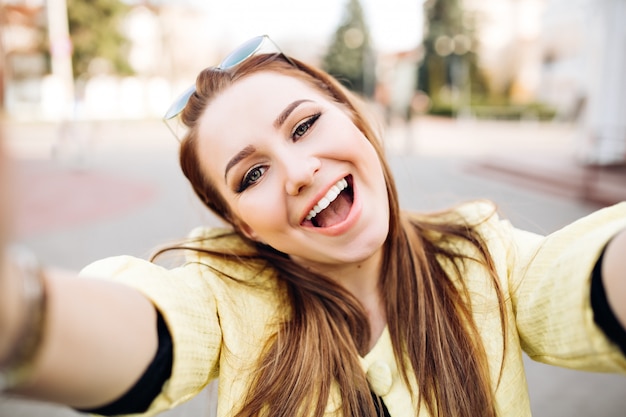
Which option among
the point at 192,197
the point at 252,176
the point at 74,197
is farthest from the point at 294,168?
the point at 74,197

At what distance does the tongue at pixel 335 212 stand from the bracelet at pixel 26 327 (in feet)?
2.54

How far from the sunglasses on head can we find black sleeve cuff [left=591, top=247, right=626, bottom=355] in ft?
2.92

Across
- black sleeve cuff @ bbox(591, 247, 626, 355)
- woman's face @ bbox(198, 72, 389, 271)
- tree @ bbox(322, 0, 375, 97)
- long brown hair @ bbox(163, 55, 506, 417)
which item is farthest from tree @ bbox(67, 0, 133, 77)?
black sleeve cuff @ bbox(591, 247, 626, 355)

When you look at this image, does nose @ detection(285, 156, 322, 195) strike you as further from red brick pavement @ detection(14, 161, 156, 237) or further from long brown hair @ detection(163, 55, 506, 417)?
red brick pavement @ detection(14, 161, 156, 237)

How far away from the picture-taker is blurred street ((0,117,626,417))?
249cm

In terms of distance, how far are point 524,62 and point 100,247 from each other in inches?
1288

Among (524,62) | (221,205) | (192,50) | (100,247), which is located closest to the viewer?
(221,205)

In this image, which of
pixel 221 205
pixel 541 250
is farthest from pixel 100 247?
pixel 541 250

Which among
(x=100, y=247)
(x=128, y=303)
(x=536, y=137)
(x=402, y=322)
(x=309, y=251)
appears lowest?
(x=536, y=137)

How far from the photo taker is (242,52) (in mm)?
1337

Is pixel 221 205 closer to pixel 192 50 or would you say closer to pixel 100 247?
pixel 100 247

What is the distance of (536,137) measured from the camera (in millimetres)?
15156

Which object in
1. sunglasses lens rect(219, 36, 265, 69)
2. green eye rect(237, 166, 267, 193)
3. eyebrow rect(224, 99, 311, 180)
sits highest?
sunglasses lens rect(219, 36, 265, 69)

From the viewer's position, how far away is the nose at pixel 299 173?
3.57 feet
